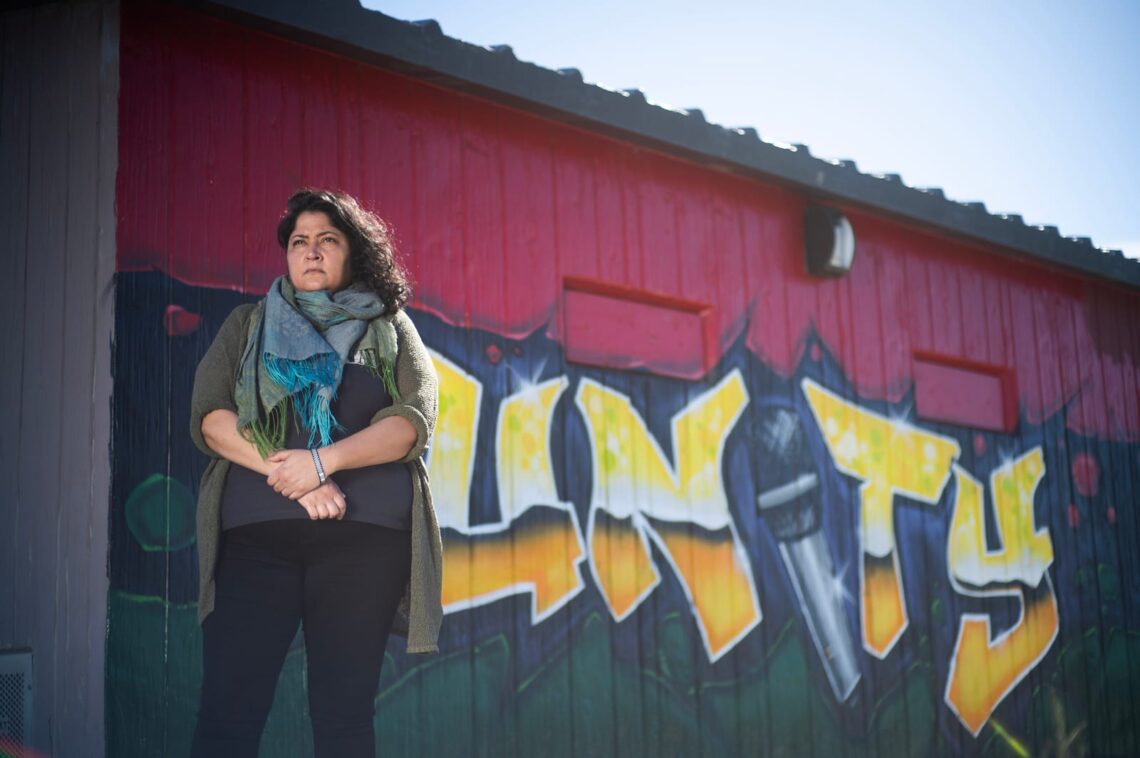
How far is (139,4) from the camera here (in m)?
4.25

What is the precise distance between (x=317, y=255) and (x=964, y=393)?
16.2 ft

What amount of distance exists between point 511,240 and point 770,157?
1.49 metres

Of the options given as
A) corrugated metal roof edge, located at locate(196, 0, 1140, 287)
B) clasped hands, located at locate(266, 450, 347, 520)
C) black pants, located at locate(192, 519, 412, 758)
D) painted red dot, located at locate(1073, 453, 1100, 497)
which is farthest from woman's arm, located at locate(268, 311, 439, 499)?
painted red dot, located at locate(1073, 453, 1100, 497)

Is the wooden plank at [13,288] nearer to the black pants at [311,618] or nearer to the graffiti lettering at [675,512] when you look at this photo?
the black pants at [311,618]

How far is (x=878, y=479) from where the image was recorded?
258 inches


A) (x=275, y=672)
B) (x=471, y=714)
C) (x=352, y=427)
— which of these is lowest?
(x=471, y=714)

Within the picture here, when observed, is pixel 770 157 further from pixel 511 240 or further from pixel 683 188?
pixel 511 240

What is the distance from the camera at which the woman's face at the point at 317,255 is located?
3.14 meters

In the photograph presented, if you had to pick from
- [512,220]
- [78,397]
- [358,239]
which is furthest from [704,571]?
[358,239]

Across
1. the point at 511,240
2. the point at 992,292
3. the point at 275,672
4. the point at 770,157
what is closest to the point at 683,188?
the point at 770,157

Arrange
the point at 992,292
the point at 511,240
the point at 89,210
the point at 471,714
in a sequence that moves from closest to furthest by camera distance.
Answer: the point at 89,210 → the point at 471,714 → the point at 511,240 → the point at 992,292

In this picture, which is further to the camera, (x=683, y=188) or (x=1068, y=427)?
(x=1068, y=427)

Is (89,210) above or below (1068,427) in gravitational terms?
above

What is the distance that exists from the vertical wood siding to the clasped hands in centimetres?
134
